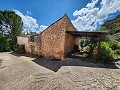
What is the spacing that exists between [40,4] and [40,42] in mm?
5580

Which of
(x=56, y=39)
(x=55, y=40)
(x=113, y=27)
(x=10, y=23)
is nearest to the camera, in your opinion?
(x=56, y=39)

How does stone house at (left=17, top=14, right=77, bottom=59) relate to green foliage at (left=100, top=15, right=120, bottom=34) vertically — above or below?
below

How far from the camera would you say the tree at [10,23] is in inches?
1131

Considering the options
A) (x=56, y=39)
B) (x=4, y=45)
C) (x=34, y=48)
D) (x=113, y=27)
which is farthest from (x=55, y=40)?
(x=113, y=27)

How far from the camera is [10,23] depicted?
95.5ft

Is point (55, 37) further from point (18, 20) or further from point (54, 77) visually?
point (18, 20)

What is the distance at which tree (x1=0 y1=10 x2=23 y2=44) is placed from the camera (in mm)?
28737

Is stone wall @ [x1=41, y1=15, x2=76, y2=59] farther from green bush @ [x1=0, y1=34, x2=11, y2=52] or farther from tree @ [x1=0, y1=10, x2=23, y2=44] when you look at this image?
tree @ [x1=0, y1=10, x2=23, y2=44]

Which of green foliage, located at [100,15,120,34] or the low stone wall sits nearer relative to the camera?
the low stone wall

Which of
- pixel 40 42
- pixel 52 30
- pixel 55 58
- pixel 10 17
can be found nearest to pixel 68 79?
pixel 55 58

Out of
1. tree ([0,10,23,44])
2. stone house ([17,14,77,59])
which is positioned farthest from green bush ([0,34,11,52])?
stone house ([17,14,77,59])

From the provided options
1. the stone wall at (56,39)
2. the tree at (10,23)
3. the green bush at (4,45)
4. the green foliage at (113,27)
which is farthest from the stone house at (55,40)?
the green foliage at (113,27)

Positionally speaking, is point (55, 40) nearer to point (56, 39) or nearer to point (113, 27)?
point (56, 39)

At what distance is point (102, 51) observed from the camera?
40.8 feet
